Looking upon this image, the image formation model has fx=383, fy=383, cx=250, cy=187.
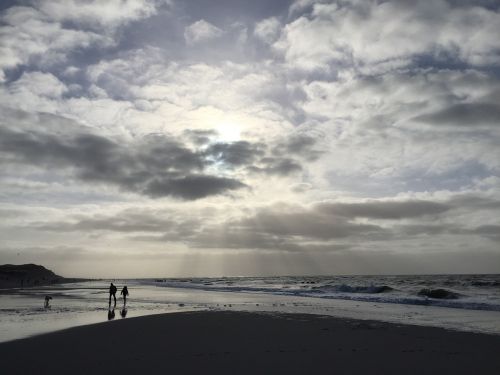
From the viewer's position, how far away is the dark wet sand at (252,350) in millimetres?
10461

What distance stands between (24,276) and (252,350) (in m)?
136

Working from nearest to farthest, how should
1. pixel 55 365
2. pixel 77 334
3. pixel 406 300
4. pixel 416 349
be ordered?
pixel 55 365, pixel 416 349, pixel 77 334, pixel 406 300

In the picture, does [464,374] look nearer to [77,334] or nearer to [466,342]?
[466,342]

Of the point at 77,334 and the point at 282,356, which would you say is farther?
the point at 77,334

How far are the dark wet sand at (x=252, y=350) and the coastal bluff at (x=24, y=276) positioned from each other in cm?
8822

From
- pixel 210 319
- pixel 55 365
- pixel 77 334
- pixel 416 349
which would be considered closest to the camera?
pixel 55 365

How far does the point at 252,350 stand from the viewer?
41.2 ft

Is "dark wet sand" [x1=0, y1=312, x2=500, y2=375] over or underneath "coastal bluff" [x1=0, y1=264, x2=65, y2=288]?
over

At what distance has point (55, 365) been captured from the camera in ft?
35.5

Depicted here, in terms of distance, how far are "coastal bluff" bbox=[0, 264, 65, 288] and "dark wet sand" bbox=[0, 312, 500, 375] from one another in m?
88.2

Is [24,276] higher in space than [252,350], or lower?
lower

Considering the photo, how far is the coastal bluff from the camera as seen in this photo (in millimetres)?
99081

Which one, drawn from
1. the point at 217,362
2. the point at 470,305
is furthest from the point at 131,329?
the point at 470,305

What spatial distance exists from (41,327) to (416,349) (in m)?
16.2
